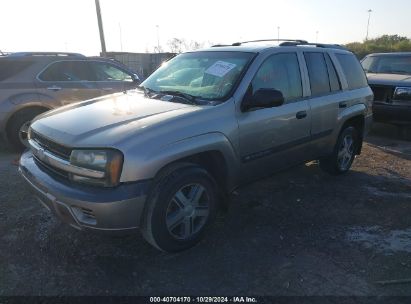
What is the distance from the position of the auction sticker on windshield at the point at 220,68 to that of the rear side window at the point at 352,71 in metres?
1.96

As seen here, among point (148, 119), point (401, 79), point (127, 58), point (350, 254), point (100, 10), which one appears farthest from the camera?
point (127, 58)

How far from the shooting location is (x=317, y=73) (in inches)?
191

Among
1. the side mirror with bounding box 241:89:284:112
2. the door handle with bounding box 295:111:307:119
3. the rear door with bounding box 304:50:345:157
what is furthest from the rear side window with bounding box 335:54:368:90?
the side mirror with bounding box 241:89:284:112

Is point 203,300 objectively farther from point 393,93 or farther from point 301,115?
point 393,93

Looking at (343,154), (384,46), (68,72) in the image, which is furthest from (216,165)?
(384,46)

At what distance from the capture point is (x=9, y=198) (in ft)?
15.5

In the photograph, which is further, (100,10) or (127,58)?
(127,58)

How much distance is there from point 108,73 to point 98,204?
5.17 m

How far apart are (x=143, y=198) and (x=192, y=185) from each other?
0.57 meters

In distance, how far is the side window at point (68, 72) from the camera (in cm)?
687

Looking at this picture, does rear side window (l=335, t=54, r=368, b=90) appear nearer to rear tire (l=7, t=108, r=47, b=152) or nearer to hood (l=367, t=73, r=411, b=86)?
hood (l=367, t=73, r=411, b=86)

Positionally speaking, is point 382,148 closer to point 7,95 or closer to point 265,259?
point 265,259

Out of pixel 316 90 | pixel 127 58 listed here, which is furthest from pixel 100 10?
pixel 316 90

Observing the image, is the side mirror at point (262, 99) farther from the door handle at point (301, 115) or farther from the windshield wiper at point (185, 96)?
the door handle at point (301, 115)
